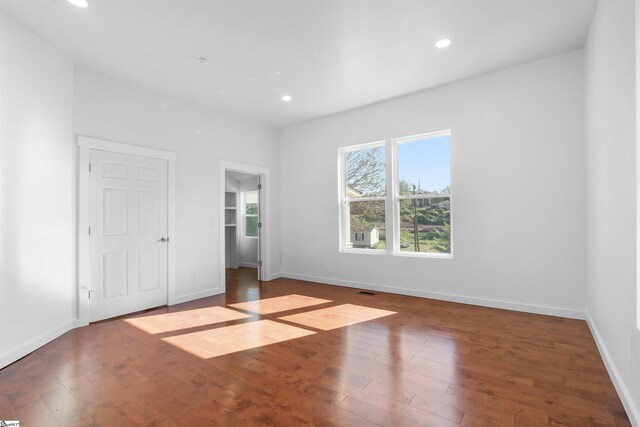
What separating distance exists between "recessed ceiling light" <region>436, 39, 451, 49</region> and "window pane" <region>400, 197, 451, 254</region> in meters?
2.06

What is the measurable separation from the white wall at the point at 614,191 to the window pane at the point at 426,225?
1681 mm

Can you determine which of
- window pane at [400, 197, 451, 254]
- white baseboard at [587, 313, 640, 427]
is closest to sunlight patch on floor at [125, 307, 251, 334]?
window pane at [400, 197, 451, 254]

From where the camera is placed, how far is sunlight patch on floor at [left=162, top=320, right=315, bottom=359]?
9.68 ft

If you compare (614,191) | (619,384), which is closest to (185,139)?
(614,191)

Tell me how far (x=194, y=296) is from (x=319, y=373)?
3094 mm

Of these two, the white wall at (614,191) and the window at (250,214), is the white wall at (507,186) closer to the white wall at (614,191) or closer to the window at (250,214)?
the white wall at (614,191)

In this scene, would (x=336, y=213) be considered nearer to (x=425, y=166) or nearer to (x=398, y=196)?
(x=398, y=196)

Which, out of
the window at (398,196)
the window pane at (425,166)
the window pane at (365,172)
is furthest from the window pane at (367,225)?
the window pane at (425,166)

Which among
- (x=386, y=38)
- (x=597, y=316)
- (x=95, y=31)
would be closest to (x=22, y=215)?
(x=95, y=31)

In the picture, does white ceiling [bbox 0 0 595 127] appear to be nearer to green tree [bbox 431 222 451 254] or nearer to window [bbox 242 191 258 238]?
green tree [bbox 431 222 451 254]

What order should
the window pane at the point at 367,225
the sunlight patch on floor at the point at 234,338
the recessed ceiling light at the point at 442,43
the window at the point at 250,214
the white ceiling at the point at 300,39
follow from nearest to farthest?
1. the white ceiling at the point at 300,39
2. the sunlight patch on floor at the point at 234,338
3. the recessed ceiling light at the point at 442,43
4. the window pane at the point at 367,225
5. the window at the point at 250,214

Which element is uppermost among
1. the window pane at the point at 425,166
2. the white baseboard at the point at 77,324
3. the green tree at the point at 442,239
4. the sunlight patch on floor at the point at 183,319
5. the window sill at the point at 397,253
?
the window pane at the point at 425,166

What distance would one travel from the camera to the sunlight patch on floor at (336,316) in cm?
364

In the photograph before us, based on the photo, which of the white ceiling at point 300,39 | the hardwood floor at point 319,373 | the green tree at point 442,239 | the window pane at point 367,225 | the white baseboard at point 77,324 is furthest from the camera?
the window pane at point 367,225
